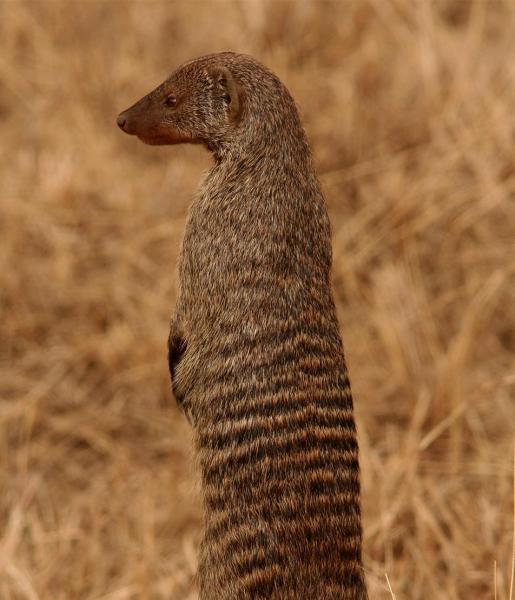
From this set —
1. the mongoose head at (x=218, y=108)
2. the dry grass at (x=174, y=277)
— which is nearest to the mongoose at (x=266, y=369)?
the mongoose head at (x=218, y=108)

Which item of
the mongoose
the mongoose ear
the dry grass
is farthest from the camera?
the dry grass

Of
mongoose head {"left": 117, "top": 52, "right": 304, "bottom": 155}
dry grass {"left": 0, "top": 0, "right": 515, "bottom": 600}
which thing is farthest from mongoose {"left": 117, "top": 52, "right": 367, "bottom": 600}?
dry grass {"left": 0, "top": 0, "right": 515, "bottom": 600}

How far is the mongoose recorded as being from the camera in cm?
157

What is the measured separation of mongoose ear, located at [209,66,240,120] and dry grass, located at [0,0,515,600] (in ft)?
2.73

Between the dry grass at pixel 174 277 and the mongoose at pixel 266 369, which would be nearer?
the mongoose at pixel 266 369

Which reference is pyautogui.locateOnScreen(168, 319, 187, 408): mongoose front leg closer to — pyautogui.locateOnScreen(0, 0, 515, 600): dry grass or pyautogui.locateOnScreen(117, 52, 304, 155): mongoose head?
pyautogui.locateOnScreen(117, 52, 304, 155): mongoose head

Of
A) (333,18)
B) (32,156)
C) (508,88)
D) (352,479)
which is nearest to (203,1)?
(333,18)

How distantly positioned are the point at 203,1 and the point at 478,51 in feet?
3.73

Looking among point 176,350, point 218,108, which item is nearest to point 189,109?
point 218,108

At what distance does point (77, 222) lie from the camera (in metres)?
3.43

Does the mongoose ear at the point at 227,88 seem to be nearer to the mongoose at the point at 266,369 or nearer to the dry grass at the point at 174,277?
the mongoose at the point at 266,369

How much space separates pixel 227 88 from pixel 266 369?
0.46 meters

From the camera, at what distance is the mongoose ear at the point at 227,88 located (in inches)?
65.6

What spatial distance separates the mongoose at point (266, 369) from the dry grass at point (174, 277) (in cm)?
61
